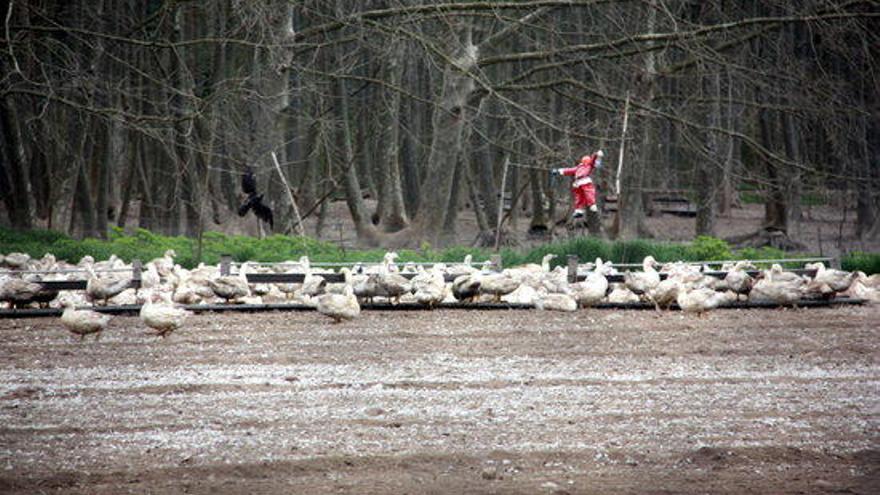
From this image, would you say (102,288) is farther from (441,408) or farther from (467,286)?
(441,408)

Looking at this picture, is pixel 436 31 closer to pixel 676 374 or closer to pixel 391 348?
pixel 391 348

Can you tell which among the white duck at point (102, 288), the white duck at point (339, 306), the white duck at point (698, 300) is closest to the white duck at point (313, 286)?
the white duck at point (339, 306)

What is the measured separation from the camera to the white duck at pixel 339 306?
14758mm

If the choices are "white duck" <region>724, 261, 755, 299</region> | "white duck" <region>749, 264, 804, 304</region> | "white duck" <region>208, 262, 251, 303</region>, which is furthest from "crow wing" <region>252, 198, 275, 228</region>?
"white duck" <region>749, 264, 804, 304</region>

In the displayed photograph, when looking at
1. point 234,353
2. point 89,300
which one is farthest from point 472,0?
point 234,353

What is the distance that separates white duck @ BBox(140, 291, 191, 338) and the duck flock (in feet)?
3.67

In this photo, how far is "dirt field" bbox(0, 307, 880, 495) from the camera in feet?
25.3

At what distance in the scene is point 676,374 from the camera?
11398 millimetres

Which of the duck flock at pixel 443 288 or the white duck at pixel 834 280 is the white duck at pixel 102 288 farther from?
the white duck at pixel 834 280

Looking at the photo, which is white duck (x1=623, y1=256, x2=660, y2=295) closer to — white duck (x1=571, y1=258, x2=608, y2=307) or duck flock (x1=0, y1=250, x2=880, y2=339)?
duck flock (x1=0, y1=250, x2=880, y2=339)

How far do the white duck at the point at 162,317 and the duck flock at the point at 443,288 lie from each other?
1.12m

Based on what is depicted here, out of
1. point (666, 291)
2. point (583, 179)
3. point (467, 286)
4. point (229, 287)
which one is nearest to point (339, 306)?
point (229, 287)

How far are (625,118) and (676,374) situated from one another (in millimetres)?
9518

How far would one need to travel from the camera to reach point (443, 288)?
1605 centimetres
